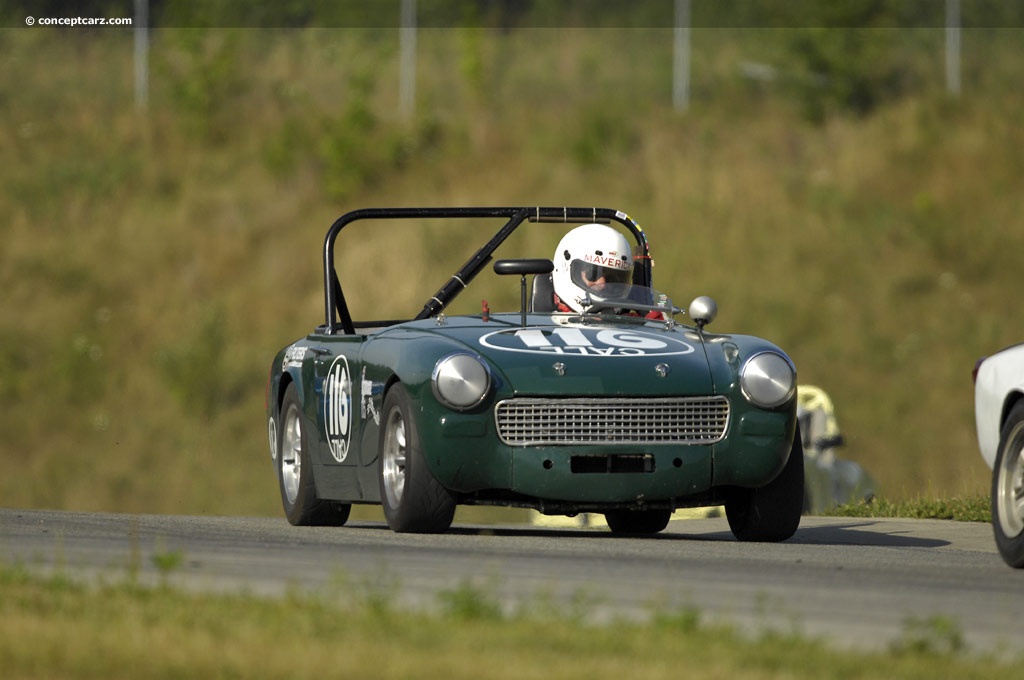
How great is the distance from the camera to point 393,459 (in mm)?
9727

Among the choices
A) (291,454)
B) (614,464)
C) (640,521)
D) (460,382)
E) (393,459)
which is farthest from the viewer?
(640,521)

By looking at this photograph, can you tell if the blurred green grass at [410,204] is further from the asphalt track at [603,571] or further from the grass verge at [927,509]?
the asphalt track at [603,571]

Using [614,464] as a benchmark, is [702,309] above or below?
above

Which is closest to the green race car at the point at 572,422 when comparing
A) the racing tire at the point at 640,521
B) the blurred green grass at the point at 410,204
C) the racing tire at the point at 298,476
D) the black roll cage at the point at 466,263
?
the racing tire at the point at 298,476

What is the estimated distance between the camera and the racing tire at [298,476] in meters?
11.2

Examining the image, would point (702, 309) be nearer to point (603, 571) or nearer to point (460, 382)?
point (460, 382)

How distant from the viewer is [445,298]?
1180cm

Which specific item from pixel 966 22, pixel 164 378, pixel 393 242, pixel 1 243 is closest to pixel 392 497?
pixel 164 378

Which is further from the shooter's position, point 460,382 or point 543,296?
point 543,296

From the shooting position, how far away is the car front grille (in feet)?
30.2

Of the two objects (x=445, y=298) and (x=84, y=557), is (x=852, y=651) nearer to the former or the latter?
(x=84, y=557)

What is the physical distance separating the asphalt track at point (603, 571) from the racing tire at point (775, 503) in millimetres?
105

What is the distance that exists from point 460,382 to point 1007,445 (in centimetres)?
236

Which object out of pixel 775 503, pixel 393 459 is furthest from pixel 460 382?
pixel 775 503
